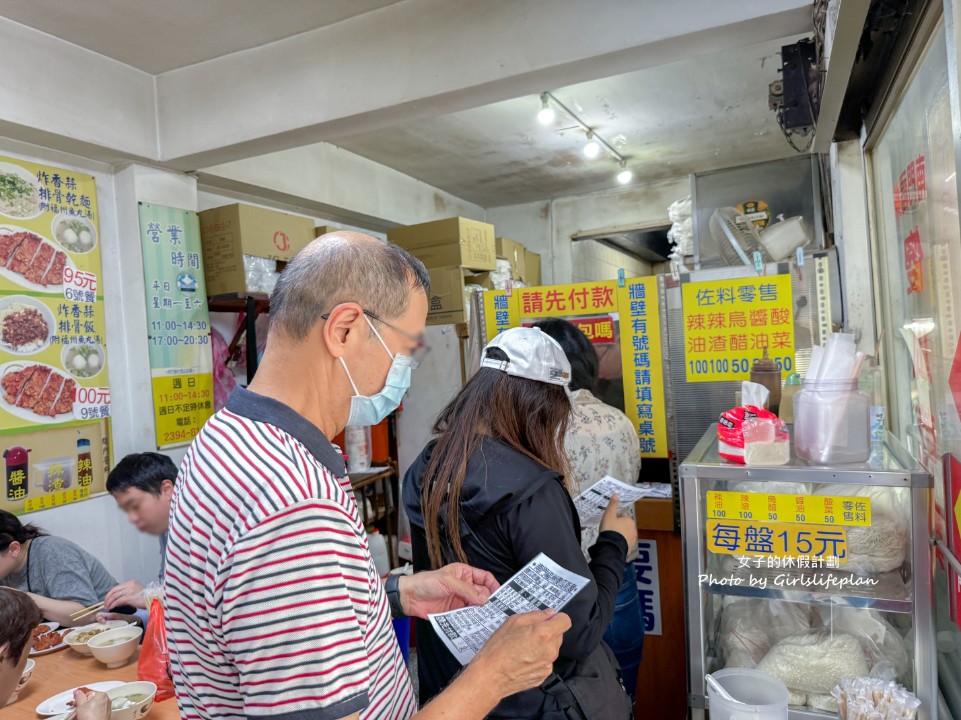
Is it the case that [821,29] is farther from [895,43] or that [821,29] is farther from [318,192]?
[318,192]

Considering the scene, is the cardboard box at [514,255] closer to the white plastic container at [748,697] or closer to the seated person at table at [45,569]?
the seated person at table at [45,569]

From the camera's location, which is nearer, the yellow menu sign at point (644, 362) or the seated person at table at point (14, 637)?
the seated person at table at point (14, 637)

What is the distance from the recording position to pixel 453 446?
1.46 metres

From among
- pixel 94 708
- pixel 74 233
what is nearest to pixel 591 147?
pixel 74 233

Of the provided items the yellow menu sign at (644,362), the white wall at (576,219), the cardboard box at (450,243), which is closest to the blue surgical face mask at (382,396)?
the yellow menu sign at (644,362)

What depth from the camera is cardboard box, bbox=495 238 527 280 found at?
5410 millimetres

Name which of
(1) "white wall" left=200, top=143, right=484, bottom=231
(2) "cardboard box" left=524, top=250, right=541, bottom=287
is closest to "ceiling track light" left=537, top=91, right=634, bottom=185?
(2) "cardboard box" left=524, top=250, right=541, bottom=287

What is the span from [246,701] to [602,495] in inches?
45.0

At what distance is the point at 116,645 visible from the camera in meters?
1.86

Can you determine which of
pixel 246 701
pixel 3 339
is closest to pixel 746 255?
pixel 246 701

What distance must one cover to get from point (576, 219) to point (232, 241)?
367cm

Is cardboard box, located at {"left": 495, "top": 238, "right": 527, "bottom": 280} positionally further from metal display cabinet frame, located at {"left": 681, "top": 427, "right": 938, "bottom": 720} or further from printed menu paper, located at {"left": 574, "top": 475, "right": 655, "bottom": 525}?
metal display cabinet frame, located at {"left": 681, "top": 427, "right": 938, "bottom": 720}

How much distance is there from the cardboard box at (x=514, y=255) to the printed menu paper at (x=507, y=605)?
14.3ft

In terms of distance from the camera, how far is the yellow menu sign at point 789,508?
1.36m
